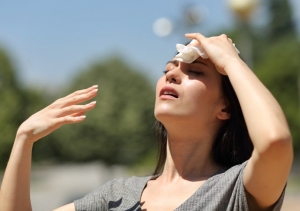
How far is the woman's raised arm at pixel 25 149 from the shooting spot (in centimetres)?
282

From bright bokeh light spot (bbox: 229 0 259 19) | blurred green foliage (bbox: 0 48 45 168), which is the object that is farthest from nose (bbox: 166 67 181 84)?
blurred green foliage (bbox: 0 48 45 168)

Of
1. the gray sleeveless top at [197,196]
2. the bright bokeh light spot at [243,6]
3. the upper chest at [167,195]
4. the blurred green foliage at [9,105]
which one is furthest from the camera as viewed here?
the blurred green foliage at [9,105]

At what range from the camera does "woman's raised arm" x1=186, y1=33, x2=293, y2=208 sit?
7.24ft

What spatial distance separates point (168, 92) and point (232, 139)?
0.39m

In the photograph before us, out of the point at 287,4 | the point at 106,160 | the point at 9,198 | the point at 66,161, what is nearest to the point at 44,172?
the point at 66,161

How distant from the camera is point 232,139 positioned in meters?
2.88

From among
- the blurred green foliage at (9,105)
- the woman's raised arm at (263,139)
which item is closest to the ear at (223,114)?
the woman's raised arm at (263,139)

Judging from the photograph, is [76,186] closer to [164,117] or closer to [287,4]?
[164,117]

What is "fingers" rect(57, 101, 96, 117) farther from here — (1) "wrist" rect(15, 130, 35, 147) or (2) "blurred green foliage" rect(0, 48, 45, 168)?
(2) "blurred green foliage" rect(0, 48, 45, 168)

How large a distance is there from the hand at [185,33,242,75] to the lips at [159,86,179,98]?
25 cm

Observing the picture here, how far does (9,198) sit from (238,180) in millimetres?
1098

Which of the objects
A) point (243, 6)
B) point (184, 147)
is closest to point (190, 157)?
point (184, 147)

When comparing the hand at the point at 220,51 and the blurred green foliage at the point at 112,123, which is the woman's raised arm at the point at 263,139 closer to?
the hand at the point at 220,51

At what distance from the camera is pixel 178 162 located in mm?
2906
